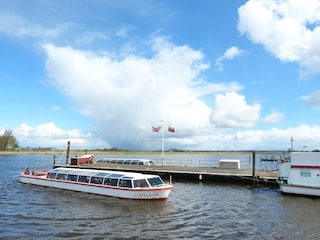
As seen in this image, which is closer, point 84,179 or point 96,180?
point 96,180

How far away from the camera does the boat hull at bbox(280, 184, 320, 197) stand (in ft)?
104

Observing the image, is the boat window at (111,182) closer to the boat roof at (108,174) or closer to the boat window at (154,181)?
the boat roof at (108,174)

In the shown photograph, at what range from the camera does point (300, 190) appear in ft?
107

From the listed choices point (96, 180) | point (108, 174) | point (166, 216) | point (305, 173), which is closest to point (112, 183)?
point (108, 174)

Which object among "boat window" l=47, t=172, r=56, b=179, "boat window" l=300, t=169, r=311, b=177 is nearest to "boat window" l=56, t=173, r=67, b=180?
"boat window" l=47, t=172, r=56, b=179

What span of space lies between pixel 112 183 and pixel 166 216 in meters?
10.1

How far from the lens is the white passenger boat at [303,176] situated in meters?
32.2

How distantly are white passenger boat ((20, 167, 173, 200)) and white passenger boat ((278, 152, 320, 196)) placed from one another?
13138mm

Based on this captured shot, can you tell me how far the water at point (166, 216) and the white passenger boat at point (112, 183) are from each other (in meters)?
0.85

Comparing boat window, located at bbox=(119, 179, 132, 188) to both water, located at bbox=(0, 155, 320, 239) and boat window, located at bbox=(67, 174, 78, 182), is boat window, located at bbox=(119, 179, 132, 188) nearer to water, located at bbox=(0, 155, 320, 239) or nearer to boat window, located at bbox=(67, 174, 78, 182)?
water, located at bbox=(0, 155, 320, 239)

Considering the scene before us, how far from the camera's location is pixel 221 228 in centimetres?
2205

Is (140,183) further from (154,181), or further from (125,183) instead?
(125,183)

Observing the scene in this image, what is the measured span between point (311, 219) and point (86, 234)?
17023 mm

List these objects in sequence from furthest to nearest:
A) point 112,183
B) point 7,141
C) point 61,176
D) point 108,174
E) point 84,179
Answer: point 7,141 < point 61,176 < point 84,179 < point 108,174 < point 112,183
